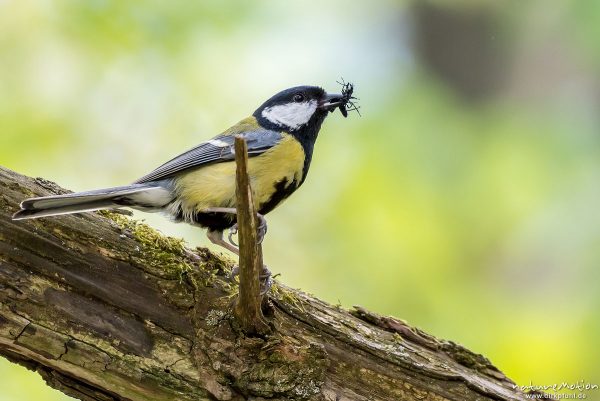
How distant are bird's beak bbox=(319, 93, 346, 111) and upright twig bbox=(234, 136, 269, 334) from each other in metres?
1.41

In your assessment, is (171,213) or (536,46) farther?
(536,46)

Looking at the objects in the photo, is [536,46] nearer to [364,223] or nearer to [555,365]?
[364,223]

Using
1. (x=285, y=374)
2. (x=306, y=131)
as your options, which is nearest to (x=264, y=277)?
(x=285, y=374)

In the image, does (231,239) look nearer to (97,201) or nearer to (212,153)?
(212,153)

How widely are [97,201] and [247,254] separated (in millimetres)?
815

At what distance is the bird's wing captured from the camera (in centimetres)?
295

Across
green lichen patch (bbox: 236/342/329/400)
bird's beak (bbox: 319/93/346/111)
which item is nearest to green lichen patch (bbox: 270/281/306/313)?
green lichen patch (bbox: 236/342/329/400)

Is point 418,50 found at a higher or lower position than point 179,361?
higher

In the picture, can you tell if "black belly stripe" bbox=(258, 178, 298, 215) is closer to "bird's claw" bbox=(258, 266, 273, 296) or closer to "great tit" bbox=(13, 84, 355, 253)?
"great tit" bbox=(13, 84, 355, 253)

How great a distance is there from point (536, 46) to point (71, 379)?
160 inches

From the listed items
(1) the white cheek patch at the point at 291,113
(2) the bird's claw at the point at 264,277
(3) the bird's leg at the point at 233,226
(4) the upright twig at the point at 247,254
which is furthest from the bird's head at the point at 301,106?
(4) the upright twig at the point at 247,254

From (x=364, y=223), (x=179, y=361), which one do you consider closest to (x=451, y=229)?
(x=364, y=223)

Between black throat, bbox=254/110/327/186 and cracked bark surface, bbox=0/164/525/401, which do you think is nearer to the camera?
cracked bark surface, bbox=0/164/525/401

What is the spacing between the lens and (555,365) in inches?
143
